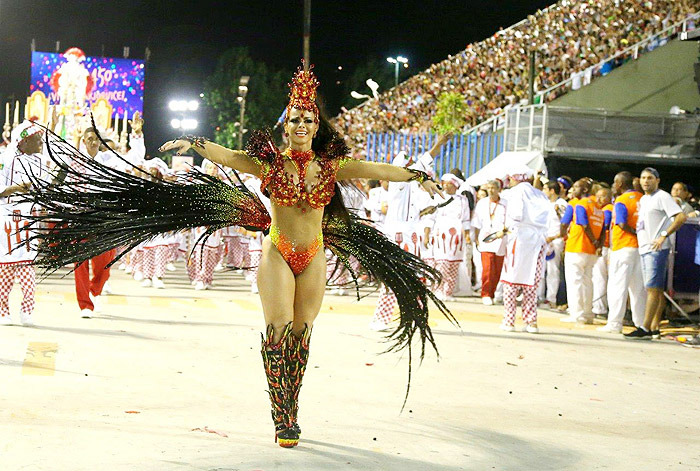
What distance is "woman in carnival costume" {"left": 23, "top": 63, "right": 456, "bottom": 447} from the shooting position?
20.3 ft

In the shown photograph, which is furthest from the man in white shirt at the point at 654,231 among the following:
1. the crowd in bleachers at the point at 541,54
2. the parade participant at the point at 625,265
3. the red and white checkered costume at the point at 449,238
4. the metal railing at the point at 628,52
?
the crowd in bleachers at the point at 541,54

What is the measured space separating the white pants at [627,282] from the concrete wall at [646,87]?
1337cm

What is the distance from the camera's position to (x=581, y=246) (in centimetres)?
1417

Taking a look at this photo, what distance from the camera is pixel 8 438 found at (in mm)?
5816

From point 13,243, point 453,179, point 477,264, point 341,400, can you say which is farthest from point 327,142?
point 477,264

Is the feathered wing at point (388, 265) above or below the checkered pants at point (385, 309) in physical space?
above

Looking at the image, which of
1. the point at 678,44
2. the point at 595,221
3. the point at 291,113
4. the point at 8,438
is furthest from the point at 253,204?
the point at 678,44

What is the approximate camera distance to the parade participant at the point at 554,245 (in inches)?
623

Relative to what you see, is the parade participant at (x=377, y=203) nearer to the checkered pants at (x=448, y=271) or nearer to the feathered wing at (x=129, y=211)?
the checkered pants at (x=448, y=271)

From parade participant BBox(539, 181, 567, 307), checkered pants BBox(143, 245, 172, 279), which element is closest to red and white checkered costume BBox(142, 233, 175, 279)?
checkered pants BBox(143, 245, 172, 279)

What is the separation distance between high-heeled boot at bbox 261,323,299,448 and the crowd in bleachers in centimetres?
2126

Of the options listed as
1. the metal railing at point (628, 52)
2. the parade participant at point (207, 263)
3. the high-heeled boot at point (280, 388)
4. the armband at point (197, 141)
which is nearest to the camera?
the high-heeled boot at point (280, 388)

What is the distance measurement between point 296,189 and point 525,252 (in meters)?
7.26

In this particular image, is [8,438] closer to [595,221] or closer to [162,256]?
[595,221]
